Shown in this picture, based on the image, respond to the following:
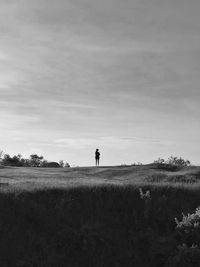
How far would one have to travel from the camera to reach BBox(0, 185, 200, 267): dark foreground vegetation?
2059 centimetres

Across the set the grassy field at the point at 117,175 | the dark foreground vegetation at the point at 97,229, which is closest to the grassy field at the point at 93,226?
the dark foreground vegetation at the point at 97,229

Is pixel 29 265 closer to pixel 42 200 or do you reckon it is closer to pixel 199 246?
pixel 42 200

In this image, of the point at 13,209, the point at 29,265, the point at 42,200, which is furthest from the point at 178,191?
the point at 29,265

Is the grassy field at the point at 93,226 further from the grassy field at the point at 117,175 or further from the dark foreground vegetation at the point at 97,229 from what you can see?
the grassy field at the point at 117,175

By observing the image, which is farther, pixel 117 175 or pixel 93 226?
pixel 117 175

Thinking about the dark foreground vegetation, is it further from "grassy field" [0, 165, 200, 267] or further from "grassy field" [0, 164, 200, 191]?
"grassy field" [0, 164, 200, 191]

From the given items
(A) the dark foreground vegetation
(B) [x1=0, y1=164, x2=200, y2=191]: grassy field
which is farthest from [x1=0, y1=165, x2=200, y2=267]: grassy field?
(B) [x1=0, y1=164, x2=200, y2=191]: grassy field

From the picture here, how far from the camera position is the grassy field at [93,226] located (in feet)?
67.7

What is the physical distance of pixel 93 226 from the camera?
22.4m

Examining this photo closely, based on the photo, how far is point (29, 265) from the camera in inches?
757

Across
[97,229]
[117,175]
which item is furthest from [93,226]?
[117,175]

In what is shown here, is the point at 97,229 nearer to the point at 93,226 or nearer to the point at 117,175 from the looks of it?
the point at 93,226

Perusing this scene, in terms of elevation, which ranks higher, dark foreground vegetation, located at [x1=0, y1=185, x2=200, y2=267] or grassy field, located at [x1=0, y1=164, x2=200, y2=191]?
grassy field, located at [x1=0, y1=164, x2=200, y2=191]

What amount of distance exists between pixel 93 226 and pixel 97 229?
0.21 meters
